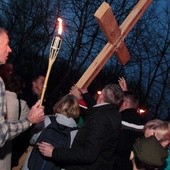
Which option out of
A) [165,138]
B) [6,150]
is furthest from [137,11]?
[6,150]

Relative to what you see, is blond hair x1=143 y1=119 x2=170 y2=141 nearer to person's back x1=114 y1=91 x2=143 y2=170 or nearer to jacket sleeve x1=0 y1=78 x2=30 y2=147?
person's back x1=114 y1=91 x2=143 y2=170

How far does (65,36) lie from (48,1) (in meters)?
1.84

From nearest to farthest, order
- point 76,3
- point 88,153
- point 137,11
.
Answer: point 88,153, point 137,11, point 76,3

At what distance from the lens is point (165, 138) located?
4316mm

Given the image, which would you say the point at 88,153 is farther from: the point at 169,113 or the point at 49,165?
the point at 169,113

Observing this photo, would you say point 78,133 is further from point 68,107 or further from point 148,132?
point 148,132

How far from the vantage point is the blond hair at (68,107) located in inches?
182

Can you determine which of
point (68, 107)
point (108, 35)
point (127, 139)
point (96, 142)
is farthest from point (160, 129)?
point (108, 35)

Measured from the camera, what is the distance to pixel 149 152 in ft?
10.3

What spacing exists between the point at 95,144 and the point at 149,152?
3.16ft

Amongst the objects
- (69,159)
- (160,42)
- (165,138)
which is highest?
(160,42)

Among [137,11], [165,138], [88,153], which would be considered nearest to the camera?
[88,153]

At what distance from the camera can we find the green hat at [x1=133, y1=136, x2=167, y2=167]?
3.13 metres

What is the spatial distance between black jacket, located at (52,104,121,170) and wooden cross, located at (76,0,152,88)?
18.7 inches
